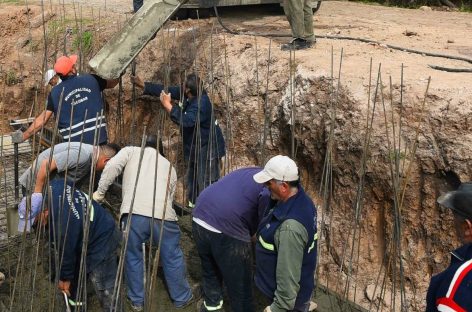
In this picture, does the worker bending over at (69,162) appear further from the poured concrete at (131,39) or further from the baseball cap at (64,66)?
the poured concrete at (131,39)

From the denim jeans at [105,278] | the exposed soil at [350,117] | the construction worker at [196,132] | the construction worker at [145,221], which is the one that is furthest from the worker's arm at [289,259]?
the construction worker at [196,132]

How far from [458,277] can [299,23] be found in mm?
3884

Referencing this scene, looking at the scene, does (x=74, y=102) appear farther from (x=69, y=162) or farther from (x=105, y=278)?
(x=105, y=278)

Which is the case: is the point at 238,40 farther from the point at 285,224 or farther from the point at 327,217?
the point at 285,224

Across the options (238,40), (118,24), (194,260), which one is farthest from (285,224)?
(118,24)

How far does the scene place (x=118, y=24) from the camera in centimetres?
704

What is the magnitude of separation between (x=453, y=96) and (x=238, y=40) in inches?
94.1

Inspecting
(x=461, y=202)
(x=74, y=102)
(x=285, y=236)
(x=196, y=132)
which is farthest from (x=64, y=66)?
(x=461, y=202)

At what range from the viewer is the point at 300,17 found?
214 inches

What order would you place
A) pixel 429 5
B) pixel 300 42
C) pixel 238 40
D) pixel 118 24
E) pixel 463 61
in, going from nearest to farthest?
pixel 463 61, pixel 300 42, pixel 238 40, pixel 118 24, pixel 429 5

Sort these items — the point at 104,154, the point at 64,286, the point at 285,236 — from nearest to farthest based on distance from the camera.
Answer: the point at 285,236, the point at 64,286, the point at 104,154

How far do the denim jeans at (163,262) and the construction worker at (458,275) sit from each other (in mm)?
1930

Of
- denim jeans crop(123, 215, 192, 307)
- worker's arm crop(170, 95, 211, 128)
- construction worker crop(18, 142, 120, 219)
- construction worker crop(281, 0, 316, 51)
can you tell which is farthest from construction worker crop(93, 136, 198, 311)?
construction worker crop(281, 0, 316, 51)

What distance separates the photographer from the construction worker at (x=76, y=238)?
3119 mm
